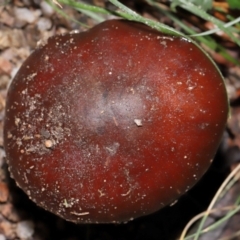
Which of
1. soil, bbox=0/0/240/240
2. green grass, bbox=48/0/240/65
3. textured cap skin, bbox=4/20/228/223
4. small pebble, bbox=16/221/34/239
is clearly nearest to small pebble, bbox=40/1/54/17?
soil, bbox=0/0/240/240

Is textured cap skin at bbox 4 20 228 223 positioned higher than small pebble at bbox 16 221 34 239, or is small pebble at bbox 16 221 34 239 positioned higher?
textured cap skin at bbox 4 20 228 223

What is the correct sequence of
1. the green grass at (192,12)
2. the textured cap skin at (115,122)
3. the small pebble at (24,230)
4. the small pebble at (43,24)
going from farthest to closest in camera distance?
the small pebble at (43,24), the small pebble at (24,230), the green grass at (192,12), the textured cap skin at (115,122)

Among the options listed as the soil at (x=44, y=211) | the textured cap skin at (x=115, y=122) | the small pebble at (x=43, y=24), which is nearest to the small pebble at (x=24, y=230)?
the soil at (x=44, y=211)

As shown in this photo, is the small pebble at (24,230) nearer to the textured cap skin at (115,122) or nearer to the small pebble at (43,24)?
the textured cap skin at (115,122)

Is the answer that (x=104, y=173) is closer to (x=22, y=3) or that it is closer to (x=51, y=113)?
(x=51, y=113)

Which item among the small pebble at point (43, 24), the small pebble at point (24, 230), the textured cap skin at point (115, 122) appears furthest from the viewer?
the small pebble at point (43, 24)

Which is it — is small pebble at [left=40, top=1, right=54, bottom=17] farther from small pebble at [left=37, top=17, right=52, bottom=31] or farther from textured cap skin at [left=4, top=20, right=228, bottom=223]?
textured cap skin at [left=4, top=20, right=228, bottom=223]

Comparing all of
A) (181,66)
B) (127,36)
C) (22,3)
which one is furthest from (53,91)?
(22,3)
